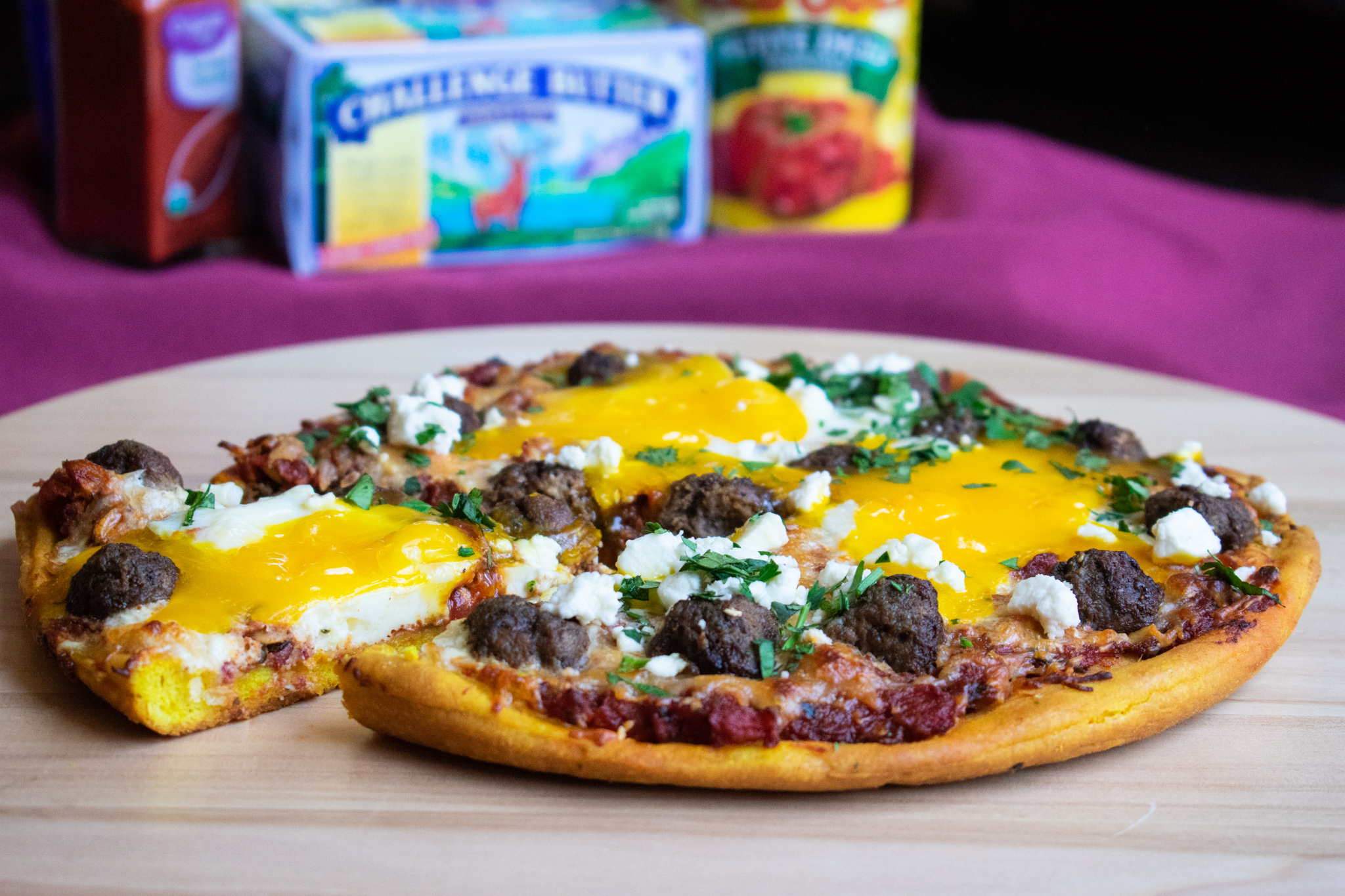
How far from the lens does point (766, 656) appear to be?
286 cm

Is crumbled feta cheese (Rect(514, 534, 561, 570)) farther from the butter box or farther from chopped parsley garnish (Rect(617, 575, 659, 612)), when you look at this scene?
the butter box

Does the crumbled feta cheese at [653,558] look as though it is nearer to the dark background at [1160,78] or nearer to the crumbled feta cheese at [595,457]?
the crumbled feta cheese at [595,457]

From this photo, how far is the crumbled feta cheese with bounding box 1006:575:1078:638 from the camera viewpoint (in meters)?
3.03

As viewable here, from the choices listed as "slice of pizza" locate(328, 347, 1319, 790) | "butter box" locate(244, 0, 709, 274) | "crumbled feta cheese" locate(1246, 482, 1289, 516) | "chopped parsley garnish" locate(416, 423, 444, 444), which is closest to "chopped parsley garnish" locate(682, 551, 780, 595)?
"slice of pizza" locate(328, 347, 1319, 790)

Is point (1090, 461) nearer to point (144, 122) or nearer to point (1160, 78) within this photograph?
point (144, 122)

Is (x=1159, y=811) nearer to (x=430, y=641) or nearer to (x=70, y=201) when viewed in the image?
(x=430, y=641)

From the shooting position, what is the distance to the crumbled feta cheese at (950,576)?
315 cm

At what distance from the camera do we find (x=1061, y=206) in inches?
273

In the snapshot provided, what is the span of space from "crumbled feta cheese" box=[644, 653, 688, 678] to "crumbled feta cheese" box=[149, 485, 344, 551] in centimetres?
90

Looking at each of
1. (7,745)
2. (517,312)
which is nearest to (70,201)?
(517,312)

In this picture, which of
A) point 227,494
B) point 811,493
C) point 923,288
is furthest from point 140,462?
point 923,288

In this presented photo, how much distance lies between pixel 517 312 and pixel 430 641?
9.98 feet

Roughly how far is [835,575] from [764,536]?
22cm

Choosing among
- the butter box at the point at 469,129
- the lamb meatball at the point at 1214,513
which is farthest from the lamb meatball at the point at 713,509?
the butter box at the point at 469,129
